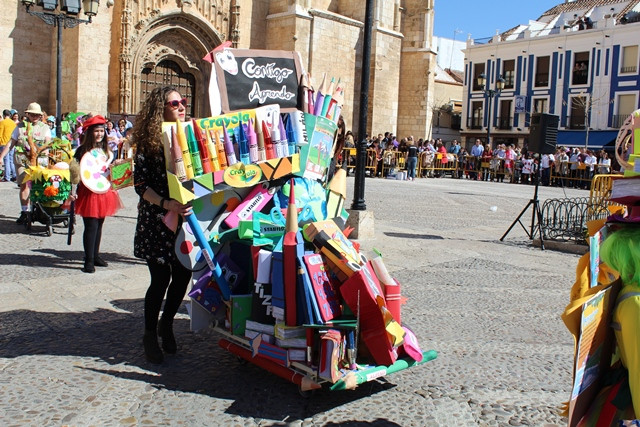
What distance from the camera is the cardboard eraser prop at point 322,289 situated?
10.9ft

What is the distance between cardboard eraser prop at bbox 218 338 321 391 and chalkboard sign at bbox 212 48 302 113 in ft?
4.83

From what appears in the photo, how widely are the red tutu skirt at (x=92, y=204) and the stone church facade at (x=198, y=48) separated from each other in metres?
11.8

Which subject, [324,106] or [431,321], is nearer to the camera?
[324,106]

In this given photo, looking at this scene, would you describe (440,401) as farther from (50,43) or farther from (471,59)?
(471,59)

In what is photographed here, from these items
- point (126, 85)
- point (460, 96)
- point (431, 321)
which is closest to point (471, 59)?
point (460, 96)

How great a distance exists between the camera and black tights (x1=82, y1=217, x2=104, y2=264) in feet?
20.6

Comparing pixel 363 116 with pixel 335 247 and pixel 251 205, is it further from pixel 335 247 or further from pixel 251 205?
pixel 335 247

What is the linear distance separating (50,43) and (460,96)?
1507 inches

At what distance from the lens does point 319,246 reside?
135 inches

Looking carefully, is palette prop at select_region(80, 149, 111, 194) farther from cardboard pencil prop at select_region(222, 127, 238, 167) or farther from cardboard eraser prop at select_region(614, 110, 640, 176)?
cardboard eraser prop at select_region(614, 110, 640, 176)

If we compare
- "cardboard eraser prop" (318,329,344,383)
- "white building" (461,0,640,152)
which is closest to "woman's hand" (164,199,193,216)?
"cardboard eraser prop" (318,329,344,383)

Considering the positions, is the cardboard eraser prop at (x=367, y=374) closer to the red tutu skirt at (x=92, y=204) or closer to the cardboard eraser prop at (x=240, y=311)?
the cardboard eraser prop at (x=240, y=311)

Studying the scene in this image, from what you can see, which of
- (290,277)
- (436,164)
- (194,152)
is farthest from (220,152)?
(436,164)

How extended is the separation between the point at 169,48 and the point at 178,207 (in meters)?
18.6
